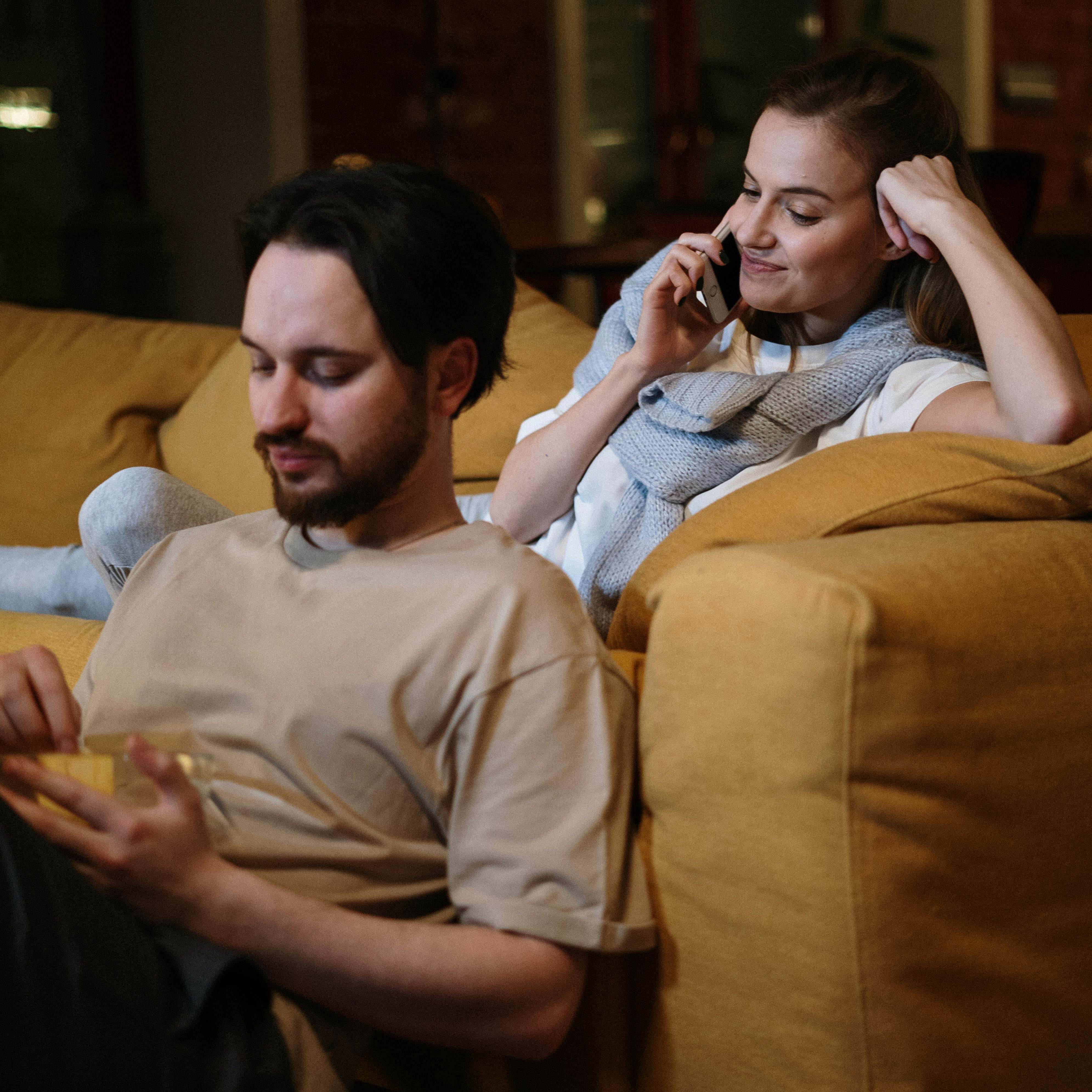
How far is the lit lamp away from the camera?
446 centimetres

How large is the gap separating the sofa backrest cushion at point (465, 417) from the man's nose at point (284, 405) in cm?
92

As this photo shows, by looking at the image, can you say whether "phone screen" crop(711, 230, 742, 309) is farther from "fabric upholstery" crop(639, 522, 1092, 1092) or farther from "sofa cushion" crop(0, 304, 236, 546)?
"sofa cushion" crop(0, 304, 236, 546)

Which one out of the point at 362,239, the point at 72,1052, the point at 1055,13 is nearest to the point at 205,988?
the point at 72,1052

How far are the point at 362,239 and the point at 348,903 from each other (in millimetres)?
476

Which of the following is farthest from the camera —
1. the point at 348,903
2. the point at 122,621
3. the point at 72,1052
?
the point at 122,621

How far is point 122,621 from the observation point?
1062 mm

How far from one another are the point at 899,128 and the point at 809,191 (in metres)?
0.14

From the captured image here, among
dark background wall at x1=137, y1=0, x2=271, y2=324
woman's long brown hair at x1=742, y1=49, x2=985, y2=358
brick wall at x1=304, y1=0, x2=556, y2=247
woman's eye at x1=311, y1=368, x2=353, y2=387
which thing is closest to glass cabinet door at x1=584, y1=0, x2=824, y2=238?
brick wall at x1=304, y1=0, x2=556, y2=247

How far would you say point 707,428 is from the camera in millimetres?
1305

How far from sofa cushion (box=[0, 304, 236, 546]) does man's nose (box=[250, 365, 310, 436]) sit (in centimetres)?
144

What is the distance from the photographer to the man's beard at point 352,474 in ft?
3.02

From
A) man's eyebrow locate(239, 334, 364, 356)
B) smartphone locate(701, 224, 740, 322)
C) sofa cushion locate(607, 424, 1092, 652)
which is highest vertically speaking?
smartphone locate(701, 224, 740, 322)

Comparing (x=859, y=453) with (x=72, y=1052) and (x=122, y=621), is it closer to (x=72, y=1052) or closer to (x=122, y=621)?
(x=122, y=621)

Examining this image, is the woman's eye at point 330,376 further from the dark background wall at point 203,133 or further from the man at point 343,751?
the dark background wall at point 203,133
